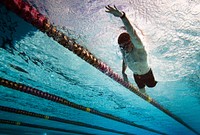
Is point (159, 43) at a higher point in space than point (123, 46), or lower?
higher

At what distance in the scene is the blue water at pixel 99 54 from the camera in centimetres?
360

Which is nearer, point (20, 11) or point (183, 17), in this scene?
point (20, 11)

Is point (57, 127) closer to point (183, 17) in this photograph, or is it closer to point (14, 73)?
point (14, 73)

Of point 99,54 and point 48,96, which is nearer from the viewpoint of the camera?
point 99,54

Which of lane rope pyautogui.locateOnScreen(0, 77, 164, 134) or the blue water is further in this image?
lane rope pyautogui.locateOnScreen(0, 77, 164, 134)

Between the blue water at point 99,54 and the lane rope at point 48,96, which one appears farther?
the lane rope at point 48,96

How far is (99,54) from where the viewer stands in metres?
4.88

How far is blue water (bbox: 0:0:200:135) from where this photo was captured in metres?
3.60

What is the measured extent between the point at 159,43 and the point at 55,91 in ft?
14.8

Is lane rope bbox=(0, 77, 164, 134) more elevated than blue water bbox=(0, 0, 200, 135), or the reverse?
blue water bbox=(0, 0, 200, 135)

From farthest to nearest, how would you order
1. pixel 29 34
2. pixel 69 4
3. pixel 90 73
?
pixel 90 73
pixel 29 34
pixel 69 4

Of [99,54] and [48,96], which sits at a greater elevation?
[99,54]

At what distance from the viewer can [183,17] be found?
12.0 feet

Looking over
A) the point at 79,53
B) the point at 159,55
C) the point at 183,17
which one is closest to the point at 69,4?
the point at 79,53
